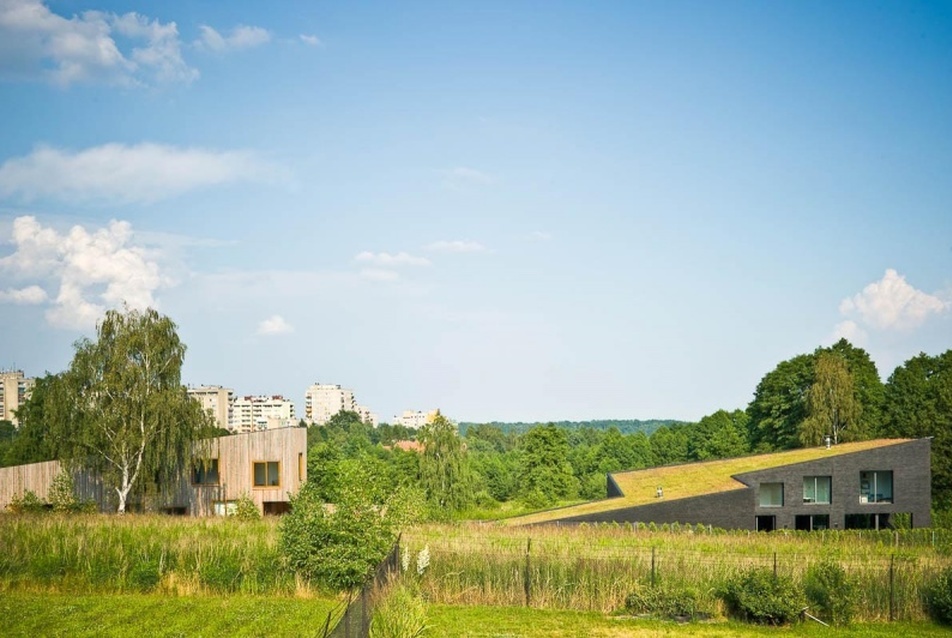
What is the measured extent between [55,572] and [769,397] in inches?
1982

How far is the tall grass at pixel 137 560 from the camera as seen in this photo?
1988cm

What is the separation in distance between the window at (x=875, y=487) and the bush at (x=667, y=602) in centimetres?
1911

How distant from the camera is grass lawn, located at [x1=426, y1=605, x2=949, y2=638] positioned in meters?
16.8

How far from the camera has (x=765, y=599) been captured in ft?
59.2

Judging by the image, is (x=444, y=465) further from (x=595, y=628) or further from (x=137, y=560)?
(x=595, y=628)

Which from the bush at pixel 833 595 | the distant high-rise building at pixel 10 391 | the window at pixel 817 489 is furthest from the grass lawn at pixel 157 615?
Answer: the distant high-rise building at pixel 10 391

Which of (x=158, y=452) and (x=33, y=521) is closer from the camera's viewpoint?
(x=33, y=521)

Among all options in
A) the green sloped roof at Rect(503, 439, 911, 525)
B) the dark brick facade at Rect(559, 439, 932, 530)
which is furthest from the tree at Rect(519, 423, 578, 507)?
the dark brick facade at Rect(559, 439, 932, 530)

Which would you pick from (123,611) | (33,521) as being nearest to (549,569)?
(123,611)

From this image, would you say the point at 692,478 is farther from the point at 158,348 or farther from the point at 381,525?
the point at 158,348

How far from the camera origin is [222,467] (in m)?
36.7

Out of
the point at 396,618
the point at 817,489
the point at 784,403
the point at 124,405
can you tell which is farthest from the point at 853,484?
the point at 124,405

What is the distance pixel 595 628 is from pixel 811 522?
20488 mm

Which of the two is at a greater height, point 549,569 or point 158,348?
point 158,348
